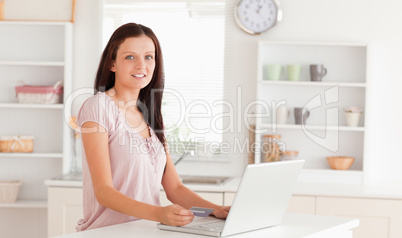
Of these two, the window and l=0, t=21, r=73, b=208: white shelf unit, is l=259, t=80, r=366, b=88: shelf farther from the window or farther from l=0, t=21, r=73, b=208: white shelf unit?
l=0, t=21, r=73, b=208: white shelf unit

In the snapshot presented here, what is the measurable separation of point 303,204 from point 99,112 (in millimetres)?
2021

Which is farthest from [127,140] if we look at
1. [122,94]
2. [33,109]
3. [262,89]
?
[33,109]

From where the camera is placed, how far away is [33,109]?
4.39 meters

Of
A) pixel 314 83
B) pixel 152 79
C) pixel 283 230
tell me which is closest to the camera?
pixel 283 230

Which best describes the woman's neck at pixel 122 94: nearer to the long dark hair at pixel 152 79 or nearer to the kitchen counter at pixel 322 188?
the long dark hair at pixel 152 79

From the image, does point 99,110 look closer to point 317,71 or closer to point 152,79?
point 152,79

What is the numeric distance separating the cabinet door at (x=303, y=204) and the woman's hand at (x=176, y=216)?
195 cm

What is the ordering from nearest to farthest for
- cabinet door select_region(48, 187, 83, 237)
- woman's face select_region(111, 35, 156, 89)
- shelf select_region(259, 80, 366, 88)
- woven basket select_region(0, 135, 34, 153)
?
woman's face select_region(111, 35, 156, 89) → cabinet door select_region(48, 187, 83, 237) → shelf select_region(259, 80, 366, 88) → woven basket select_region(0, 135, 34, 153)

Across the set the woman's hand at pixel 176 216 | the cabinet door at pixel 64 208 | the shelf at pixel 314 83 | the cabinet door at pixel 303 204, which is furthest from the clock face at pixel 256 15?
the woman's hand at pixel 176 216

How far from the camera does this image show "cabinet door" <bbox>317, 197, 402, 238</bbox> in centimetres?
360

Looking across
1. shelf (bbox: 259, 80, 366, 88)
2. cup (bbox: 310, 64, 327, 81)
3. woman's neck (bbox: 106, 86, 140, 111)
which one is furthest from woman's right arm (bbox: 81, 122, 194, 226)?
cup (bbox: 310, 64, 327, 81)

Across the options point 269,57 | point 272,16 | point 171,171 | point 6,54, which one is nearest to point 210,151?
point 269,57

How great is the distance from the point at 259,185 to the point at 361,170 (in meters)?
2.52

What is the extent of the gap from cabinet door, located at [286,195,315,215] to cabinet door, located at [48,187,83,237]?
1.36 meters
